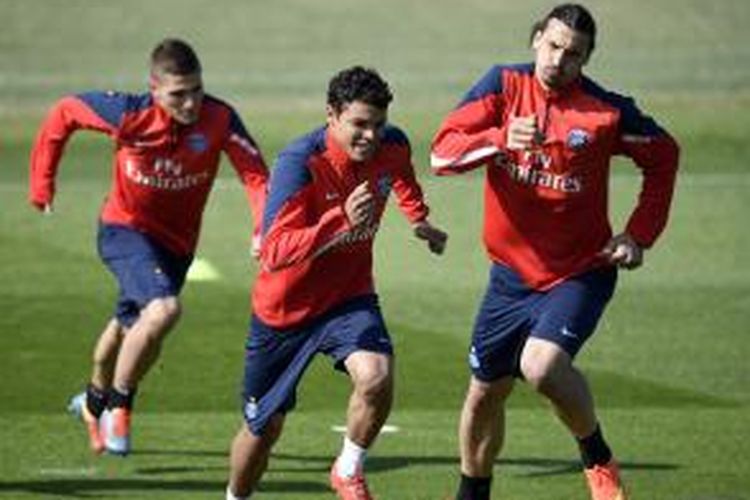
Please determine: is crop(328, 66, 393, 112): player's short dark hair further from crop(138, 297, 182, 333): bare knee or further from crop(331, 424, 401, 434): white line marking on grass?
crop(331, 424, 401, 434): white line marking on grass

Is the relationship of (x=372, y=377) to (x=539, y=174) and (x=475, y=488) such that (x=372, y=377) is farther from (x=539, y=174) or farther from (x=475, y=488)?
(x=539, y=174)

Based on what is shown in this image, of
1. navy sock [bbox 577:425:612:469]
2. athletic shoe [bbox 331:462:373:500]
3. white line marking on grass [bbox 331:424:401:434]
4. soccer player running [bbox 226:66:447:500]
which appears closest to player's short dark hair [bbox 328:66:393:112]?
soccer player running [bbox 226:66:447:500]

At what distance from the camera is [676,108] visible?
38875 millimetres

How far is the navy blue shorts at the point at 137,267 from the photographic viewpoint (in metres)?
15.7

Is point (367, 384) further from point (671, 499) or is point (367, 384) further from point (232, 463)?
point (671, 499)

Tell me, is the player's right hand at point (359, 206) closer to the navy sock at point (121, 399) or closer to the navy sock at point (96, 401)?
the navy sock at point (121, 399)

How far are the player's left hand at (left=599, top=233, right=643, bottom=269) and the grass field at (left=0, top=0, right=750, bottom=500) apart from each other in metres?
1.70

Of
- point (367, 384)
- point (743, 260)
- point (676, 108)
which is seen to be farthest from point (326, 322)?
point (676, 108)

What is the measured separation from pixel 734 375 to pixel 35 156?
5.50 metres

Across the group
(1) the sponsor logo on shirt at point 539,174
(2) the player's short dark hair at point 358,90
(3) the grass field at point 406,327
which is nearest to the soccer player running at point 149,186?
(3) the grass field at point 406,327

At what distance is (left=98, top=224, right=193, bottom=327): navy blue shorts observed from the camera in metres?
15.7

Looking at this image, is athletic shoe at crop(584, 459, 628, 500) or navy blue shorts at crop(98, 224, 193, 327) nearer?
athletic shoe at crop(584, 459, 628, 500)

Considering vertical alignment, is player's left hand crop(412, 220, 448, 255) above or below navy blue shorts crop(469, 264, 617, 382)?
above

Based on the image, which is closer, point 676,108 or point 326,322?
point 326,322
